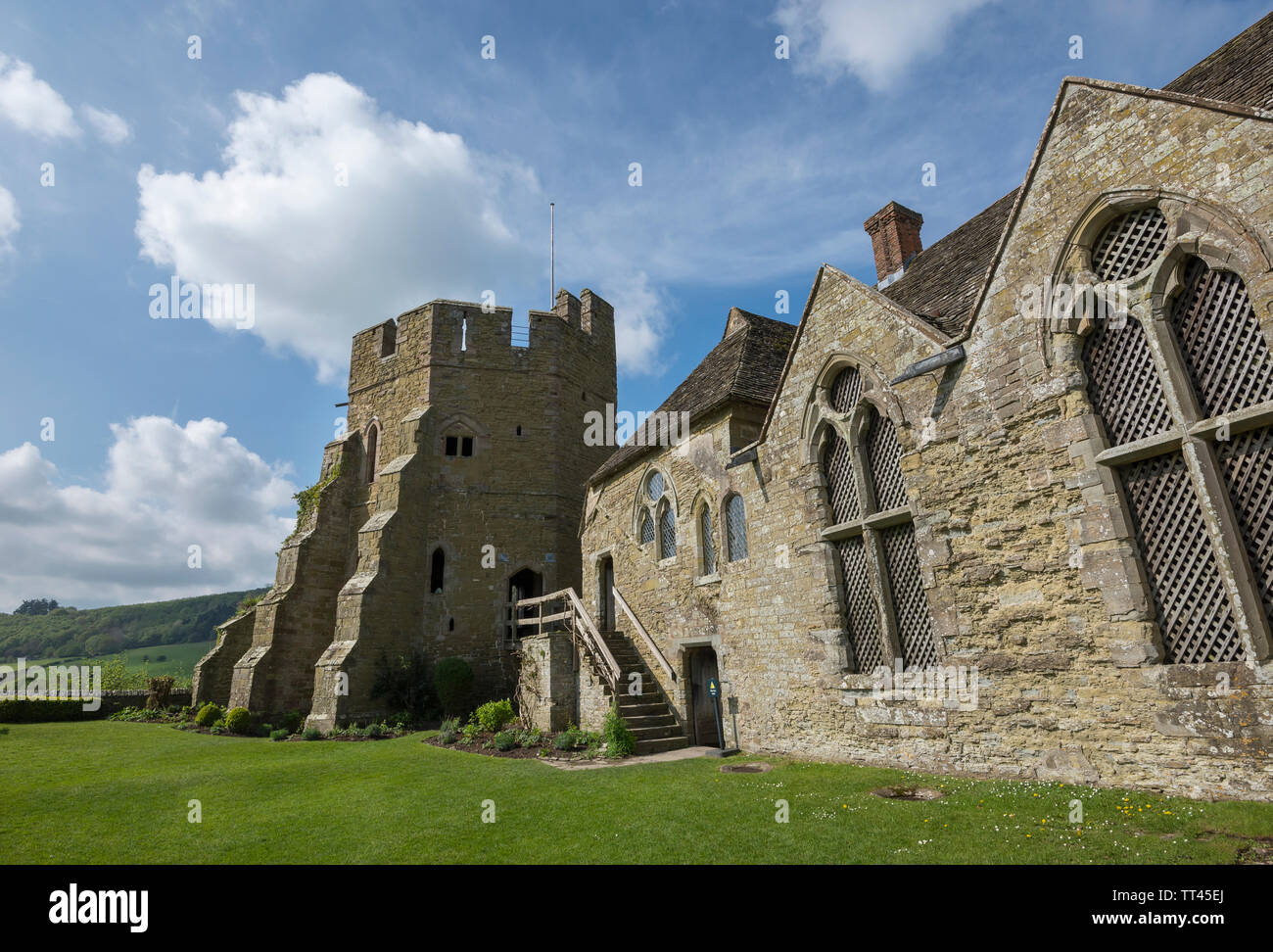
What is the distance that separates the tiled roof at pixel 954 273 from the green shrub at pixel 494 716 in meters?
12.9

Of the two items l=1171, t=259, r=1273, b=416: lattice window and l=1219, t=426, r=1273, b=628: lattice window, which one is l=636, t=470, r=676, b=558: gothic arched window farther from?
l=1219, t=426, r=1273, b=628: lattice window

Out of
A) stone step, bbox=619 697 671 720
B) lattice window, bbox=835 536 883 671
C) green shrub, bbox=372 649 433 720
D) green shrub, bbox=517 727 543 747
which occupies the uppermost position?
lattice window, bbox=835 536 883 671

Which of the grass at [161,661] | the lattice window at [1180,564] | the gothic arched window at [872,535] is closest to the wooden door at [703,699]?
the gothic arched window at [872,535]

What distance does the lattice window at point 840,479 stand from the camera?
10.4 metres

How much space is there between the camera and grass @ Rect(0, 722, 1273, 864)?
5234mm

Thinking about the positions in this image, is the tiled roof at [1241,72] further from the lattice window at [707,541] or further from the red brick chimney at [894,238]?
the lattice window at [707,541]

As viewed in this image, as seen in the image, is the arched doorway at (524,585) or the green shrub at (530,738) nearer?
the green shrub at (530,738)

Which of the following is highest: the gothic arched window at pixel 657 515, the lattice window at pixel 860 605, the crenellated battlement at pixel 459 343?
the crenellated battlement at pixel 459 343

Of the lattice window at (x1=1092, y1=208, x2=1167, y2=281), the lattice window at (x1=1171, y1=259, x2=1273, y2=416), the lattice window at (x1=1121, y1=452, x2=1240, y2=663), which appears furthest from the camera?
the lattice window at (x1=1092, y1=208, x2=1167, y2=281)

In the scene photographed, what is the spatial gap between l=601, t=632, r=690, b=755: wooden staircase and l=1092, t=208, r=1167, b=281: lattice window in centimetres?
1066

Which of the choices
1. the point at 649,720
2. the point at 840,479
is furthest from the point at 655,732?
the point at 840,479

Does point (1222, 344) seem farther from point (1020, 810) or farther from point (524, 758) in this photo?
point (524, 758)

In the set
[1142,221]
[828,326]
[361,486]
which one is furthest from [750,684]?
[361,486]

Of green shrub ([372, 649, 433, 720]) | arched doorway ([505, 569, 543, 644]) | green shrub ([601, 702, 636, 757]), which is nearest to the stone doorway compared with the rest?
green shrub ([601, 702, 636, 757])
